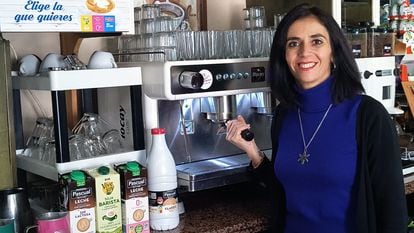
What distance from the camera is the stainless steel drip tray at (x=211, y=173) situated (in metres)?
1.50

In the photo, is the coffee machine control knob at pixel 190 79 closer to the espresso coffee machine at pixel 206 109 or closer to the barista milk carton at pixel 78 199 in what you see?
the espresso coffee machine at pixel 206 109

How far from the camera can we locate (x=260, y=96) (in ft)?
5.89

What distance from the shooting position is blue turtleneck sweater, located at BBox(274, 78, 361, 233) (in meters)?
1.38

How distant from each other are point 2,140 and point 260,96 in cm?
84

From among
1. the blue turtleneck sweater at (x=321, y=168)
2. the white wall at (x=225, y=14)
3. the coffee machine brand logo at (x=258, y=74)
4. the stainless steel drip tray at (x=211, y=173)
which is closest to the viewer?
the blue turtleneck sweater at (x=321, y=168)

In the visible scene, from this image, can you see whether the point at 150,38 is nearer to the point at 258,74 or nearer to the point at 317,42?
the point at 258,74

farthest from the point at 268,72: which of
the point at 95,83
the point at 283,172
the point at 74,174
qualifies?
the point at 74,174

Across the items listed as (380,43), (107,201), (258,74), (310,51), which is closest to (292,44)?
(310,51)

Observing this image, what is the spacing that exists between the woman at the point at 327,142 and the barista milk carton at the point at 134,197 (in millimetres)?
328

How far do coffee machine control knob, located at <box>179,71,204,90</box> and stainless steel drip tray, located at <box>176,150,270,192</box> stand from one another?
25cm

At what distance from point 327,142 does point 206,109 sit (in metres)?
0.45

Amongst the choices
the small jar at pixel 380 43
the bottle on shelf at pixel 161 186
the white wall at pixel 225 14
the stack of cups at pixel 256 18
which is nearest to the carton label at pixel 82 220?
the bottle on shelf at pixel 161 186

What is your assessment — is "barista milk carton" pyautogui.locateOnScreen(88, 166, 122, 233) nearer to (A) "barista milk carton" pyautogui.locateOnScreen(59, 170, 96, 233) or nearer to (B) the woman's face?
(A) "barista milk carton" pyautogui.locateOnScreen(59, 170, 96, 233)

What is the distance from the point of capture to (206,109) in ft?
5.58
